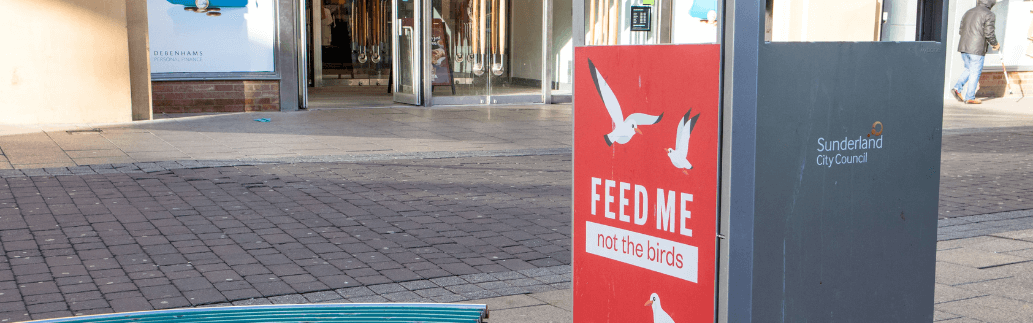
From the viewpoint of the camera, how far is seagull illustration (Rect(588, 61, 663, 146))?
2.52 metres

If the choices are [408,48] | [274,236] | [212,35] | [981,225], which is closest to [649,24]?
[274,236]

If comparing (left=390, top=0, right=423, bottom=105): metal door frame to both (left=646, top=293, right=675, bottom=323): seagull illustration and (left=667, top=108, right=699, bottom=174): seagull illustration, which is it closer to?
(left=646, top=293, right=675, bottom=323): seagull illustration

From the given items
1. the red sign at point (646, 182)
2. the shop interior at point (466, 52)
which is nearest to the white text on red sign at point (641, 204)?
the red sign at point (646, 182)

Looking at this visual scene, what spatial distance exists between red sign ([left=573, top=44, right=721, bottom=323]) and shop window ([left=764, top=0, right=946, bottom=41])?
370 millimetres

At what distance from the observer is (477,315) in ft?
9.00

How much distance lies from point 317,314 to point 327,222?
3168 mm

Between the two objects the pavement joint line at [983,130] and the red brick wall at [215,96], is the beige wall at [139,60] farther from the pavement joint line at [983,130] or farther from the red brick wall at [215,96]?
the pavement joint line at [983,130]

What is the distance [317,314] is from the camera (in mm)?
2783

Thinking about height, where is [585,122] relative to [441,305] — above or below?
above

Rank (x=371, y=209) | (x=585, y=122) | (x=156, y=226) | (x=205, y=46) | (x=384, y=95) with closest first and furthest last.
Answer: (x=585, y=122), (x=156, y=226), (x=371, y=209), (x=205, y=46), (x=384, y=95)

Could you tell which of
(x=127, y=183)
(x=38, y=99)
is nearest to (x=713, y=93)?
(x=127, y=183)

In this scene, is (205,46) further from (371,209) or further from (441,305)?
(441,305)

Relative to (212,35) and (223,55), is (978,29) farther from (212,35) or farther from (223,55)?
(212,35)

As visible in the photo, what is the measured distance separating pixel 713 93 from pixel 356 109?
40.6 ft
